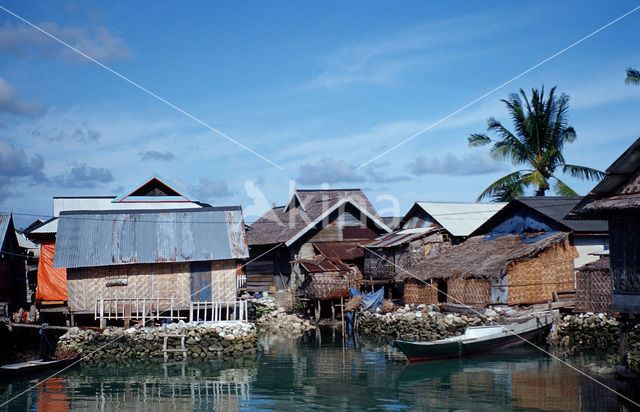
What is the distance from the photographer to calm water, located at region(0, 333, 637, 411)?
16875mm

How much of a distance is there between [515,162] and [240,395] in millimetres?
24931

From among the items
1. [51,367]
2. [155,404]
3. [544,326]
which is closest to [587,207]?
[544,326]

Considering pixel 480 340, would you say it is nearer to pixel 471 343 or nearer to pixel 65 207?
pixel 471 343

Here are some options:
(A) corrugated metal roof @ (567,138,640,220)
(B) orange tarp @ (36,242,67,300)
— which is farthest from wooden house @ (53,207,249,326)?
(A) corrugated metal roof @ (567,138,640,220)

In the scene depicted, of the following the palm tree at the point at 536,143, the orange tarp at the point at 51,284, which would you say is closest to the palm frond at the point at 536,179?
the palm tree at the point at 536,143

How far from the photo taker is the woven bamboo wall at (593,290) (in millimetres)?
24734

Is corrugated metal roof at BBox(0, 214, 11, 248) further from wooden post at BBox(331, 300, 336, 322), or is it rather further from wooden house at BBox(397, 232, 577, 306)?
wooden house at BBox(397, 232, 577, 306)

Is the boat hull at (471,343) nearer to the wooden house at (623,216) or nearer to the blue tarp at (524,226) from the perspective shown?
the blue tarp at (524,226)

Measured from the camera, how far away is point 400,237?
36.4 meters

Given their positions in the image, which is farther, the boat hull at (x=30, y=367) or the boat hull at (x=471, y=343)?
the boat hull at (x=471, y=343)

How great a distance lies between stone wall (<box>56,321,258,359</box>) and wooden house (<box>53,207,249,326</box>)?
178cm

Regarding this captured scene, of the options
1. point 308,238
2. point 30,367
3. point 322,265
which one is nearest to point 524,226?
point 322,265

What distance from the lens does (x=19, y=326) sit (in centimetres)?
2773

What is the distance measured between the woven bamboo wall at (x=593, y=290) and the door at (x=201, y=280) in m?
15.8
